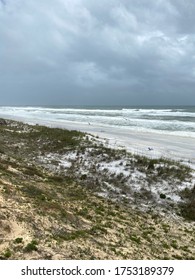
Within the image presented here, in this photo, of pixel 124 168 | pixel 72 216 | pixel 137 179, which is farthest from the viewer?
pixel 124 168

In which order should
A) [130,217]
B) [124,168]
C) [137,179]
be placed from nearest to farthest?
[130,217] < [137,179] < [124,168]

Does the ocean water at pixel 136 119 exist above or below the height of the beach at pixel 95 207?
above

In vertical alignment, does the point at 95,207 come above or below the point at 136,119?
below

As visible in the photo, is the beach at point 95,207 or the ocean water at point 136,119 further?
the ocean water at point 136,119

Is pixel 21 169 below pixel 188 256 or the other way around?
the other way around

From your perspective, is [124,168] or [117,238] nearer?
[117,238]

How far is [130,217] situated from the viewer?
13.3 metres

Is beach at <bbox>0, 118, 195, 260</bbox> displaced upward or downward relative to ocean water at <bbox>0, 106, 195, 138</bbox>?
downward

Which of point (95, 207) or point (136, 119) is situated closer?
point (95, 207)

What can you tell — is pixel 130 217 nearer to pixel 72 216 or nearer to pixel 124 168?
pixel 72 216

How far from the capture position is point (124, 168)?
19.4 meters

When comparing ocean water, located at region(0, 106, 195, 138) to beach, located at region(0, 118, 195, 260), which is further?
ocean water, located at region(0, 106, 195, 138)
